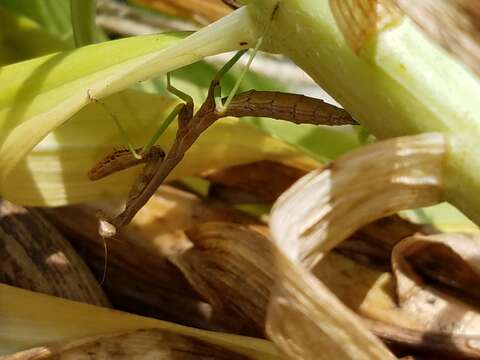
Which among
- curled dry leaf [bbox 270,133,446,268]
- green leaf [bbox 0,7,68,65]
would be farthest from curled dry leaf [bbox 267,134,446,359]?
green leaf [bbox 0,7,68,65]

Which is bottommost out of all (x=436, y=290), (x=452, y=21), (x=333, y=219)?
(x=436, y=290)

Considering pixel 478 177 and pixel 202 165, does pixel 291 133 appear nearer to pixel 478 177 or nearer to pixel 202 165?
pixel 202 165

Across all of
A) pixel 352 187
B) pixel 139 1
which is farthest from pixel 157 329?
pixel 139 1

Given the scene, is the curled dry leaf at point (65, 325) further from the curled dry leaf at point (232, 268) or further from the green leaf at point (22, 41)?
the green leaf at point (22, 41)

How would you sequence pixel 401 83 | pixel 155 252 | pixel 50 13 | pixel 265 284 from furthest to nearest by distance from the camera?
pixel 50 13, pixel 155 252, pixel 265 284, pixel 401 83

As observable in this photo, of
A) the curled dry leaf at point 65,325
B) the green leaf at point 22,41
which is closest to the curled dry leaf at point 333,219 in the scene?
the curled dry leaf at point 65,325

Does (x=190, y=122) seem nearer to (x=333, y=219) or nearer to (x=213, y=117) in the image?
(x=213, y=117)

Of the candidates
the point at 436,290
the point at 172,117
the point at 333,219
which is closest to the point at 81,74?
the point at 172,117
